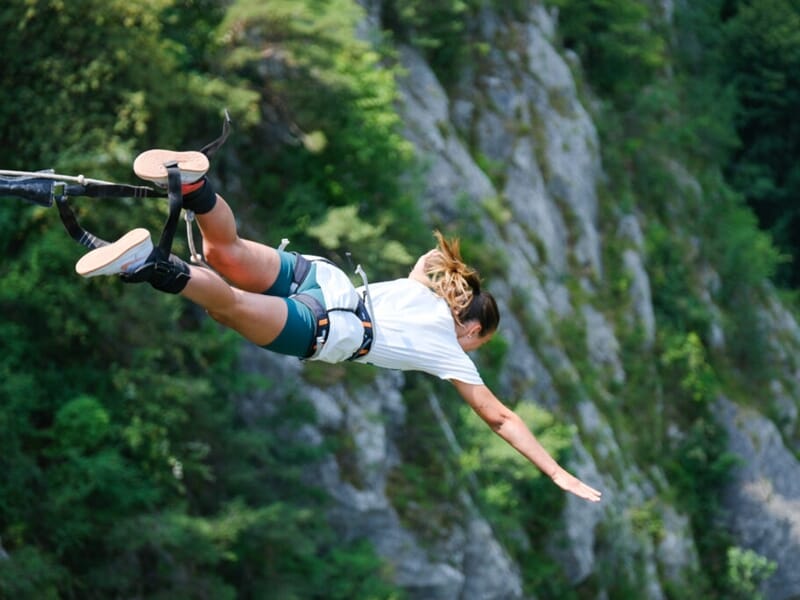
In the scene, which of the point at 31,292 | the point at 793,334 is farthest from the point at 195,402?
the point at 793,334

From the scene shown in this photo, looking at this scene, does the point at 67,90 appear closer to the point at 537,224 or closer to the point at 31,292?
the point at 31,292

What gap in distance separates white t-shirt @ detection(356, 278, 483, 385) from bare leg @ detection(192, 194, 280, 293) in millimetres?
516

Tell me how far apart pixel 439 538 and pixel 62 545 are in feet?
20.6

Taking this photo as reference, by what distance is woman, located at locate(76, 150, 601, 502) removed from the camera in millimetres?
5309

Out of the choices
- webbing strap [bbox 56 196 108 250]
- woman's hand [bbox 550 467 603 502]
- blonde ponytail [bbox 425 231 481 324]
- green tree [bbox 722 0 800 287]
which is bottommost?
green tree [bbox 722 0 800 287]

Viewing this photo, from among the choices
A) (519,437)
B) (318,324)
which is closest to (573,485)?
(519,437)

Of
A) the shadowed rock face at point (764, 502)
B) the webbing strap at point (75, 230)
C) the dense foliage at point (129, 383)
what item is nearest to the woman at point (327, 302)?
the webbing strap at point (75, 230)

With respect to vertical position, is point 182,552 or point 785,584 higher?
point 182,552

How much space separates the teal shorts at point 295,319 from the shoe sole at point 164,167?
0.74 metres

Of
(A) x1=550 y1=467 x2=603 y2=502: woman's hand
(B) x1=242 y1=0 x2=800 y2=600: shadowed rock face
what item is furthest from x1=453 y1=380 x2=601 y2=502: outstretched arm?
(B) x1=242 y1=0 x2=800 y2=600: shadowed rock face

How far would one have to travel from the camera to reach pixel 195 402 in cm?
1342

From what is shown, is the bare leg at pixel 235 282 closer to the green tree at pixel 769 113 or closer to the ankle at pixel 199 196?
the ankle at pixel 199 196

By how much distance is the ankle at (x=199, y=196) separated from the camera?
218 inches

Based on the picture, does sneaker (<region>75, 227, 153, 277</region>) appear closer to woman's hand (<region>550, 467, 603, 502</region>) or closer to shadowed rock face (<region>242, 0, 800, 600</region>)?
woman's hand (<region>550, 467, 603, 502</region>)
